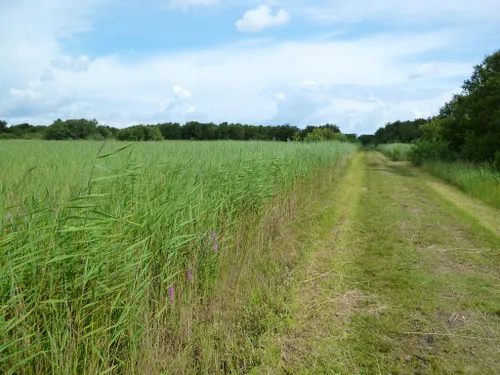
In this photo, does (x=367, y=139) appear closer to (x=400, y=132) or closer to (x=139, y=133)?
(x=400, y=132)

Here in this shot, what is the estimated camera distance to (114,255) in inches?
102

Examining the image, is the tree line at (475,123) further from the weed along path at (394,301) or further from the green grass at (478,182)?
the weed along path at (394,301)

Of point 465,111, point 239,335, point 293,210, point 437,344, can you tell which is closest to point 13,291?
point 239,335

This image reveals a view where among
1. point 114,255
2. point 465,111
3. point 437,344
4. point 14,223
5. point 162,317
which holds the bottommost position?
point 437,344

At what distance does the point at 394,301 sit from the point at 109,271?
Result: 124 inches

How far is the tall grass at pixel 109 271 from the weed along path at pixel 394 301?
31.1 inches

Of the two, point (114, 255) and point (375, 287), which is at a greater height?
point (114, 255)

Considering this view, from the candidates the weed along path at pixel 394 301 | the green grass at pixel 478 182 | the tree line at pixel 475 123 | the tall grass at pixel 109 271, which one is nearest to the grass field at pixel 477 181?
the green grass at pixel 478 182

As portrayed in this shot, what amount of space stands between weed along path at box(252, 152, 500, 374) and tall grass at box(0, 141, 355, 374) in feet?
2.59

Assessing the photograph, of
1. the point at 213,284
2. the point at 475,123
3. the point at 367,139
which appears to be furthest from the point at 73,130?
the point at 367,139

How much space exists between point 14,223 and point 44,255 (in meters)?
0.27

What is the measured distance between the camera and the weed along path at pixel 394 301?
3.23 meters

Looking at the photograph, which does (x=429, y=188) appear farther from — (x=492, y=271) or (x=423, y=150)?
(x=423, y=150)

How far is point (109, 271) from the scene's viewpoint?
2.61m
